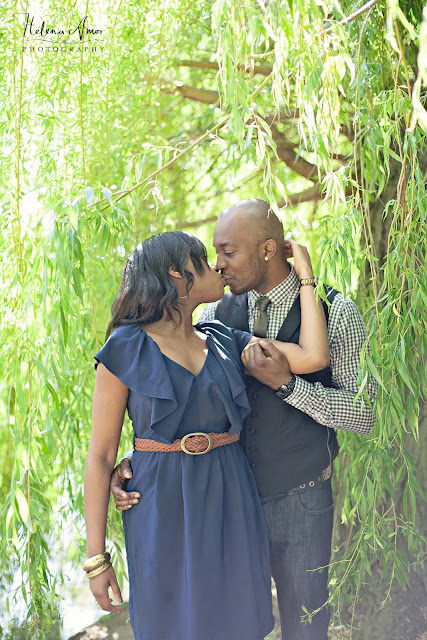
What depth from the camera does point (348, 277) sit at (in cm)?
160

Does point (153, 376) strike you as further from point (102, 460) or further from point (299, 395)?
point (299, 395)

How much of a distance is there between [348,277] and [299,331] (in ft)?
1.12

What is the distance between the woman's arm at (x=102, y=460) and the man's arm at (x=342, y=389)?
1.46ft

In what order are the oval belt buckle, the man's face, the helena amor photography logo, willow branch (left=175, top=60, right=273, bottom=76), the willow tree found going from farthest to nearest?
willow branch (left=175, top=60, right=273, bottom=76), the helena amor photography logo, the man's face, the oval belt buckle, the willow tree

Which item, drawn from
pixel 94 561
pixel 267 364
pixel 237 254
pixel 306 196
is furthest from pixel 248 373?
pixel 306 196

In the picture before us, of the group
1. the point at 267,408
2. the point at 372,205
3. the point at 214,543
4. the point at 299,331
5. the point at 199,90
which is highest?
the point at 199,90

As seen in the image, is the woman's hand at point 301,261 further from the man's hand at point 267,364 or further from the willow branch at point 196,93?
the willow branch at point 196,93

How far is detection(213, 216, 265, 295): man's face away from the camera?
188cm

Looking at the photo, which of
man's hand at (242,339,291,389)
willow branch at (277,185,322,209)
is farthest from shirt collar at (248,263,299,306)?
willow branch at (277,185,322,209)

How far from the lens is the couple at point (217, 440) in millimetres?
1618

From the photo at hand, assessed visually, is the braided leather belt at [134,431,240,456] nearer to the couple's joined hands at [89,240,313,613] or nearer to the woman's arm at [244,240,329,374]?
the couple's joined hands at [89,240,313,613]

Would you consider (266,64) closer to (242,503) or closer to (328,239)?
(328,239)

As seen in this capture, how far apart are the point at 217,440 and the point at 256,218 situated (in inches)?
24.3

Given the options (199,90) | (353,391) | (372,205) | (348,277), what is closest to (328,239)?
(348,277)
